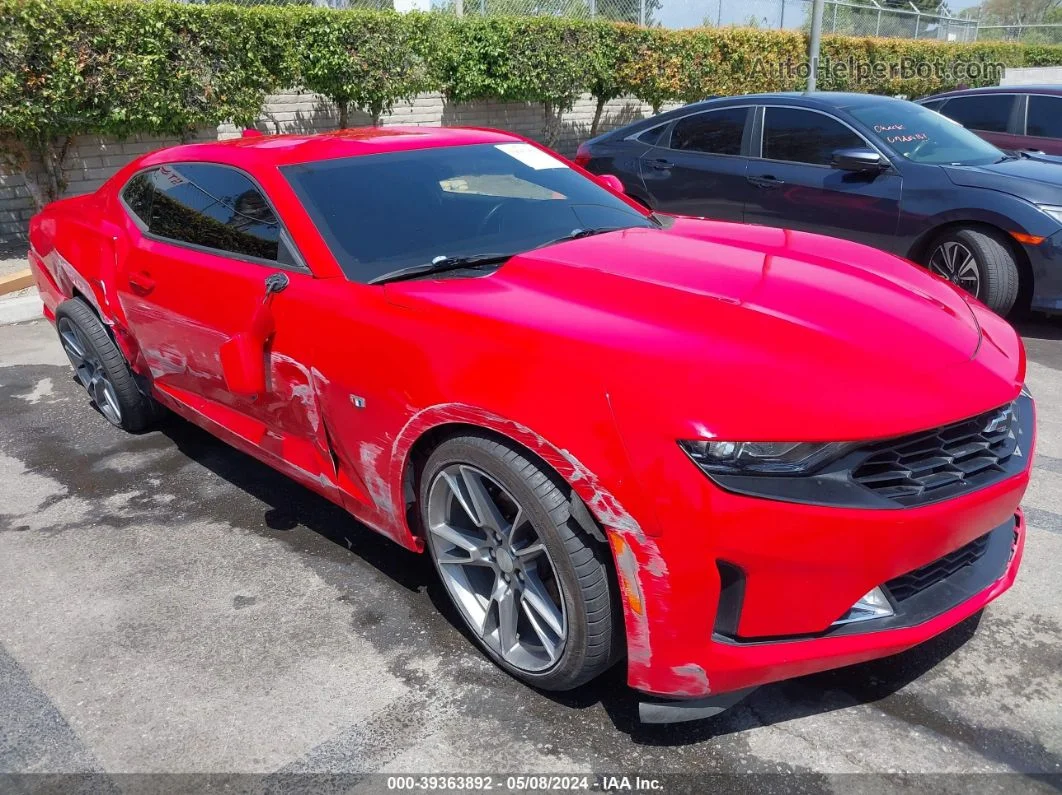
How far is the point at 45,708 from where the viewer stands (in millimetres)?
2570

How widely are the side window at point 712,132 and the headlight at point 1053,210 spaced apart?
2.15 metres

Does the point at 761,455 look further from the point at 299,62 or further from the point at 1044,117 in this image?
the point at 299,62

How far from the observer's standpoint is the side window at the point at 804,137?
20.3 feet

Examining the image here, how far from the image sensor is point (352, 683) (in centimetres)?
261

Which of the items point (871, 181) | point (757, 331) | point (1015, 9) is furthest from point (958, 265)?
point (1015, 9)

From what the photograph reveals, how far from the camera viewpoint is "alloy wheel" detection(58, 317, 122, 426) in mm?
4582

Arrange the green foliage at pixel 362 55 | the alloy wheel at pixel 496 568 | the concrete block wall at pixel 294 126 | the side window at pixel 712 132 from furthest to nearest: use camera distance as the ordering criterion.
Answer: the green foliage at pixel 362 55 < the concrete block wall at pixel 294 126 < the side window at pixel 712 132 < the alloy wheel at pixel 496 568

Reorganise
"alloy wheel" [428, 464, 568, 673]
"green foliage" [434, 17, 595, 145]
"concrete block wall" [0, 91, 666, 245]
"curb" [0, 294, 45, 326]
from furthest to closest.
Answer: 1. "green foliage" [434, 17, 595, 145]
2. "concrete block wall" [0, 91, 666, 245]
3. "curb" [0, 294, 45, 326]
4. "alloy wheel" [428, 464, 568, 673]

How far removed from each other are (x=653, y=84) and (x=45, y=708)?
1321cm

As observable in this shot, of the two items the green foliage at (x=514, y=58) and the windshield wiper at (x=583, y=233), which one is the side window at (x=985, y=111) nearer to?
the green foliage at (x=514, y=58)

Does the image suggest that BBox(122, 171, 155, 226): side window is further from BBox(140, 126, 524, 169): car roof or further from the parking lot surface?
the parking lot surface

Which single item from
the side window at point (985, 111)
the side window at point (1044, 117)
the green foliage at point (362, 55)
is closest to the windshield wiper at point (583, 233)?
the side window at point (985, 111)

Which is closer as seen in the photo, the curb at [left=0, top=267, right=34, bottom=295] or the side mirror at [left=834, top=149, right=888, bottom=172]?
the side mirror at [left=834, top=149, right=888, bottom=172]

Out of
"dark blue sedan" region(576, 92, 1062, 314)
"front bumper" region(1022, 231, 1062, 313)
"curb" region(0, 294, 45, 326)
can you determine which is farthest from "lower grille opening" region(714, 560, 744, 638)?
"curb" region(0, 294, 45, 326)
